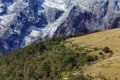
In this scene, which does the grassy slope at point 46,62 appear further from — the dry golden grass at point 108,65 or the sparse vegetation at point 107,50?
the sparse vegetation at point 107,50

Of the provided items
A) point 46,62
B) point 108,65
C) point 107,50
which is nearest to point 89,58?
point 107,50

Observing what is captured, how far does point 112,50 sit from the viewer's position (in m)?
106

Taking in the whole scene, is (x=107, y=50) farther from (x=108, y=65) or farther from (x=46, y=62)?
(x=108, y=65)

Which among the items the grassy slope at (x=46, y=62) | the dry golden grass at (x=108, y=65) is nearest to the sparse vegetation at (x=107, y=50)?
the dry golden grass at (x=108, y=65)

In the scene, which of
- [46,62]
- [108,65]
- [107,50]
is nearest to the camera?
[108,65]

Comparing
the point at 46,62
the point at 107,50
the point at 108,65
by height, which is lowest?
the point at 46,62

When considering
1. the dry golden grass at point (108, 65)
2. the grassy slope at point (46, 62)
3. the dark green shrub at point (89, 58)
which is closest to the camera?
the dry golden grass at point (108, 65)

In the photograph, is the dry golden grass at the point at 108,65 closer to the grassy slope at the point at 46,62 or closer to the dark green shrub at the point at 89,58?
the grassy slope at the point at 46,62

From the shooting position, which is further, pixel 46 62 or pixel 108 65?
pixel 46 62

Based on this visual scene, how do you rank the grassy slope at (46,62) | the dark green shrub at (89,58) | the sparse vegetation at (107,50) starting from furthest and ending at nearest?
the sparse vegetation at (107,50)
the grassy slope at (46,62)
the dark green shrub at (89,58)

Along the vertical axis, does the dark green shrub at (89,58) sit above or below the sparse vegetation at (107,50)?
below

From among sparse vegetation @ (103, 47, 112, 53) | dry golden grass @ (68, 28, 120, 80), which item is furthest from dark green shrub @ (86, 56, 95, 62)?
sparse vegetation @ (103, 47, 112, 53)

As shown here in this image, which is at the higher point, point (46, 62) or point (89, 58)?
point (89, 58)

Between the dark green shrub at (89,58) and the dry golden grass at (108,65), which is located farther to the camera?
the dark green shrub at (89,58)
